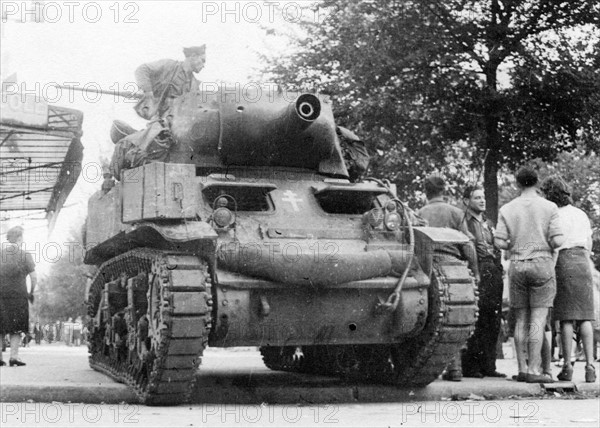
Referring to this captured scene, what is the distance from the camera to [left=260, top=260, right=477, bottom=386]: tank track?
334 inches

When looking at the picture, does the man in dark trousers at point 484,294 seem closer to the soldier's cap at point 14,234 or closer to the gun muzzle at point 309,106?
the gun muzzle at point 309,106

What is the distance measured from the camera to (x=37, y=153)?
930 inches

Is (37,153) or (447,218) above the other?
(37,153)

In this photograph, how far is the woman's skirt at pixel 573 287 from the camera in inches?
382

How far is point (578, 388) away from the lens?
9.12 meters

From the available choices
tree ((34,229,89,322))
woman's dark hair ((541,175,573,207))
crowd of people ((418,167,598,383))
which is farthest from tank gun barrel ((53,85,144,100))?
tree ((34,229,89,322))

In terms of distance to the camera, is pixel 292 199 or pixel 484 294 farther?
pixel 484 294

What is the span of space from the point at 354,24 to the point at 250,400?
1056cm

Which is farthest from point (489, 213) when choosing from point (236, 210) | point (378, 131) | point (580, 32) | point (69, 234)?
point (69, 234)

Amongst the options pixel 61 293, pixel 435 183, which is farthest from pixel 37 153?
pixel 61 293

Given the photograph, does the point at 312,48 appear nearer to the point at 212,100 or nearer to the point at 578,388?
the point at 212,100

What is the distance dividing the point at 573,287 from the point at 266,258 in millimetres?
3391

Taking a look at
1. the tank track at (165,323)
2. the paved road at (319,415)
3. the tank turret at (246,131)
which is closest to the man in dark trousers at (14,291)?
the tank track at (165,323)

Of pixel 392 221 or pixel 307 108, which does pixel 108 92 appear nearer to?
pixel 307 108
